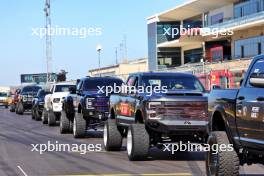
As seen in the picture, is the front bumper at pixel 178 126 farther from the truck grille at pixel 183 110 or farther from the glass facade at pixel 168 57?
the glass facade at pixel 168 57

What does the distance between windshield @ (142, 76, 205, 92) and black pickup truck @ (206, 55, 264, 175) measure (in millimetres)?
4252

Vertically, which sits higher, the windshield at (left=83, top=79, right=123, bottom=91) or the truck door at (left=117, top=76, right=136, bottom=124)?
the windshield at (left=83, top=79, right=123, bottom=91)

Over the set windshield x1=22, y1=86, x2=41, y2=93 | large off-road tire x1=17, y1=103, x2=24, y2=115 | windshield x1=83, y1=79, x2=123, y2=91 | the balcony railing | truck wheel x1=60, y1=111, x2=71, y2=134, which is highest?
the balcony railing

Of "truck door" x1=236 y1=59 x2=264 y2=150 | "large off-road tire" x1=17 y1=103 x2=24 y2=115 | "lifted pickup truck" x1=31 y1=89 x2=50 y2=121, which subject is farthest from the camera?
"large off-road tire" x1=17 y1=103 x2=24 y2=115

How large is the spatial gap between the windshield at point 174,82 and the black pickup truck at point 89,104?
15.5 ft

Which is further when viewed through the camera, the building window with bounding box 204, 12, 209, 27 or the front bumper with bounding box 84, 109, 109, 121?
the building window with bounding box 204, 12, 209, 27

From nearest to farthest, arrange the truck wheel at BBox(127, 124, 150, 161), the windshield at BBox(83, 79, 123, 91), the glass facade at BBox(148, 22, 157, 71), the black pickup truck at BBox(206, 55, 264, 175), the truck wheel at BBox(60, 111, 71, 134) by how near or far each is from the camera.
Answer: the black pickup truck at BBox(206, 55, 264, 175)
the truck wheel at BBox(127, 124, 150, 161)
the windshield at BBox(83, 79, 123, 91)
the truck wheel at BBox(60, 111, 71, 134)
the glass facade at BBox(148, 22, 157, 71)

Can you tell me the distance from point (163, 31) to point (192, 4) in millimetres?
13878

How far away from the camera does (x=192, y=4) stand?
80438 mm

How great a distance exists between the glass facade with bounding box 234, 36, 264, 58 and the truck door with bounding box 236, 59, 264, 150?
169ft

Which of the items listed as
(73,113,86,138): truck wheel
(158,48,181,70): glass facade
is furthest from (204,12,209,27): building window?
(73,113,86,138): truck wheel

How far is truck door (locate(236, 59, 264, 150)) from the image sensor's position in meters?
8.63

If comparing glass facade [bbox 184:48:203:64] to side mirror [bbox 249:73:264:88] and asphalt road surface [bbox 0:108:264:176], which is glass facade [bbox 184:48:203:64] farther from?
side mirror [bbox 249:73:264:88]

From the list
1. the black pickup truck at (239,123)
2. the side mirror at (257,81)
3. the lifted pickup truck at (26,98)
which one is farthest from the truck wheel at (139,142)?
the lifted pickup truck at (26,98)
